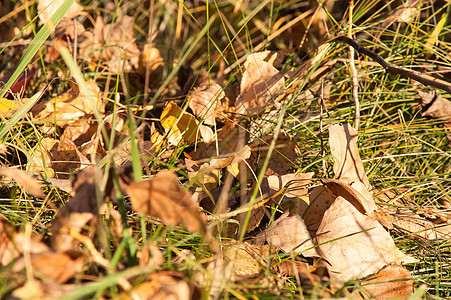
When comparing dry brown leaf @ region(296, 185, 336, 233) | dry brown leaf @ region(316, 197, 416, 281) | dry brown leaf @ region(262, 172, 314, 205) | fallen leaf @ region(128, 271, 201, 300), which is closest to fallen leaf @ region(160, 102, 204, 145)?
dry brown leaf @ region(262, 172, 314, 205)

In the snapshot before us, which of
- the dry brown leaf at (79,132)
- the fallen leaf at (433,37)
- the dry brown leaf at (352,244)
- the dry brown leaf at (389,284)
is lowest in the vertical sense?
the dry brown leaf at (389,284)

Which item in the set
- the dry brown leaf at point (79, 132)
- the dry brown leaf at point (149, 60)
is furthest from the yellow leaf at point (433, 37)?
the dry brown leaf at point (79, 132)

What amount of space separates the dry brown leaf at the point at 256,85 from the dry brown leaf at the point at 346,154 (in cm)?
39

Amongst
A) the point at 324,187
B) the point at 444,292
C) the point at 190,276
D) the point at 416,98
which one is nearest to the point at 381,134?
the point at 416,98

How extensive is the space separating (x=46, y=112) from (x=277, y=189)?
964 millimetres

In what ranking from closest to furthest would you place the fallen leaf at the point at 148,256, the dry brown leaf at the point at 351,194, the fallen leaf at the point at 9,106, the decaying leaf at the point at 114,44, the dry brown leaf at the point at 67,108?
1. the fallen leaf at the point at 148,256
2. the dry brown leaf at the point at 351,194
3. the fallen leaf at the point at 9,106
4. the dry brown leaf at the point at 67,108
5. the decaying leaf at the point at 114,44

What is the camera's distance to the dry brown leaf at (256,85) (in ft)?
5.43

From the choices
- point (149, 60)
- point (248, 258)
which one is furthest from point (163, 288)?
point (149, 60)

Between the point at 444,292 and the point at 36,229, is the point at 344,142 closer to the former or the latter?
the point at 444,292

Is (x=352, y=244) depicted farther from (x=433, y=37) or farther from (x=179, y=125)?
(x=433, y=37)

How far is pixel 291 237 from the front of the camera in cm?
112

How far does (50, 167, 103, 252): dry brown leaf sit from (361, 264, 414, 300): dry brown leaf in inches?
27.9

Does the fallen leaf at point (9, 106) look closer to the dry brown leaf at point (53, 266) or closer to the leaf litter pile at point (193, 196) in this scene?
the leaf litter pile at point (193, 196)

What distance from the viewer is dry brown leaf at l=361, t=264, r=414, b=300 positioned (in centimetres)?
108
